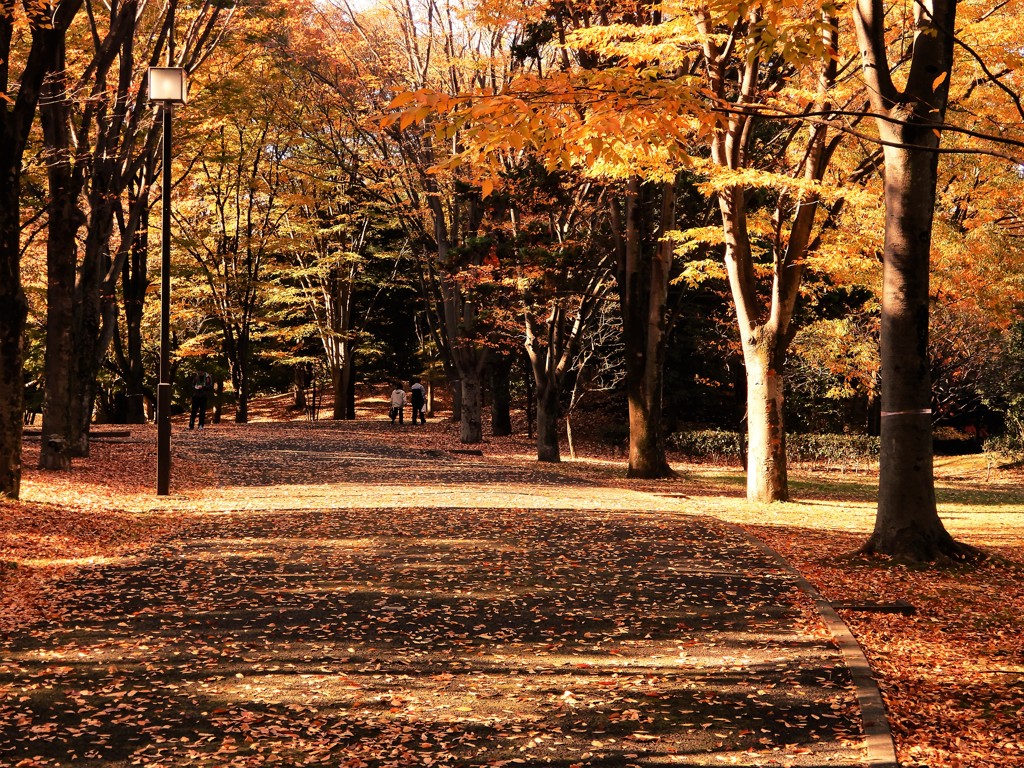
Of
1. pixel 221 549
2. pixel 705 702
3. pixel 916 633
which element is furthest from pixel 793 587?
pixel 221 549

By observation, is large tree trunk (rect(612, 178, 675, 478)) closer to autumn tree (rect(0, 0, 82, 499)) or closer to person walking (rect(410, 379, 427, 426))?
autumn tree (rect(0, 0, 82, 499))

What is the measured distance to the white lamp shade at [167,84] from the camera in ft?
46.3

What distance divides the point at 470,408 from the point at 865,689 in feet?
80.0

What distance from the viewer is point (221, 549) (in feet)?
34.2

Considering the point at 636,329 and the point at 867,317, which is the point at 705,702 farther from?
the point at 867,317

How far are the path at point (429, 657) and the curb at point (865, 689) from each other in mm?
83

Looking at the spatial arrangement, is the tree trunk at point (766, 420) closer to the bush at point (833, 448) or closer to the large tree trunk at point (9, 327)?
the large tree trunk at point (9, 327)

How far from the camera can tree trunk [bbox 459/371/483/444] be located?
97.4 feet

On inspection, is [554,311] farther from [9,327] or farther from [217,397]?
[217,397]

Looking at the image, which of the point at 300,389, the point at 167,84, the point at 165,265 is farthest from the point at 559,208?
the point at 300,389

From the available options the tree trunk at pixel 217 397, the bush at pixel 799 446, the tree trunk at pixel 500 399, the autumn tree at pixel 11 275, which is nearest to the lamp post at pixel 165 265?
the autumn tree at pixel 11 275

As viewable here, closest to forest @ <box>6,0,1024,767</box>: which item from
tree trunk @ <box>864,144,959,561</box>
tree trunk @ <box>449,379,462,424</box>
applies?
tree trunk @ <box>864,144,959,561</box>

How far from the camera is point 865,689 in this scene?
5.75 meters

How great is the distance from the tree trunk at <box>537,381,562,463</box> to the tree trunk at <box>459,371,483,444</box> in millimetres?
4228
